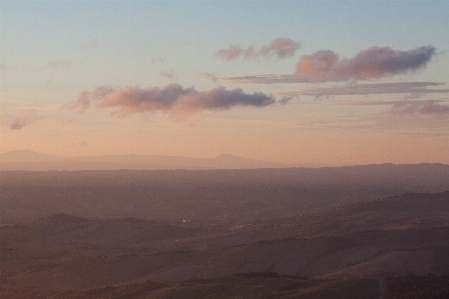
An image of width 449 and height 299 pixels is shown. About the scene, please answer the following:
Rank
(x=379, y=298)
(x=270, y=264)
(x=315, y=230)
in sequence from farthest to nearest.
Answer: (x=315, y=230) → (x=270, y=264) → (x=379, y=298)

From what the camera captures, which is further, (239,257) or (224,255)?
(224,255)

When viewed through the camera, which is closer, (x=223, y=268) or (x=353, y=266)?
(x=353, y=266)

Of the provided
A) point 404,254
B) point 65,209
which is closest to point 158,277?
point 404,254

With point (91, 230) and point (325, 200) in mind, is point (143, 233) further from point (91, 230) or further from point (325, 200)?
point (325, 200)

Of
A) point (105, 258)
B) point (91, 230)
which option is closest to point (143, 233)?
point (91, 230)

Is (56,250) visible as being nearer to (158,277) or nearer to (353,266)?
(158,277)

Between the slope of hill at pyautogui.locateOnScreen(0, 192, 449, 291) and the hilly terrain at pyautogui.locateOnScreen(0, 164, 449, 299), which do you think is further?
the slope of hill at pyautogui.locateOnScreen(0, 192, 449, 291)

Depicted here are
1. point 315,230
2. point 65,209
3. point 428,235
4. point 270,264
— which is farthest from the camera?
point 65,209

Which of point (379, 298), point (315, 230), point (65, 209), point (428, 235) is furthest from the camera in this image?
point (65, 209)

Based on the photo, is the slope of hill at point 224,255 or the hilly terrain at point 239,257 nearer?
the hilly terrain at point 239,257
